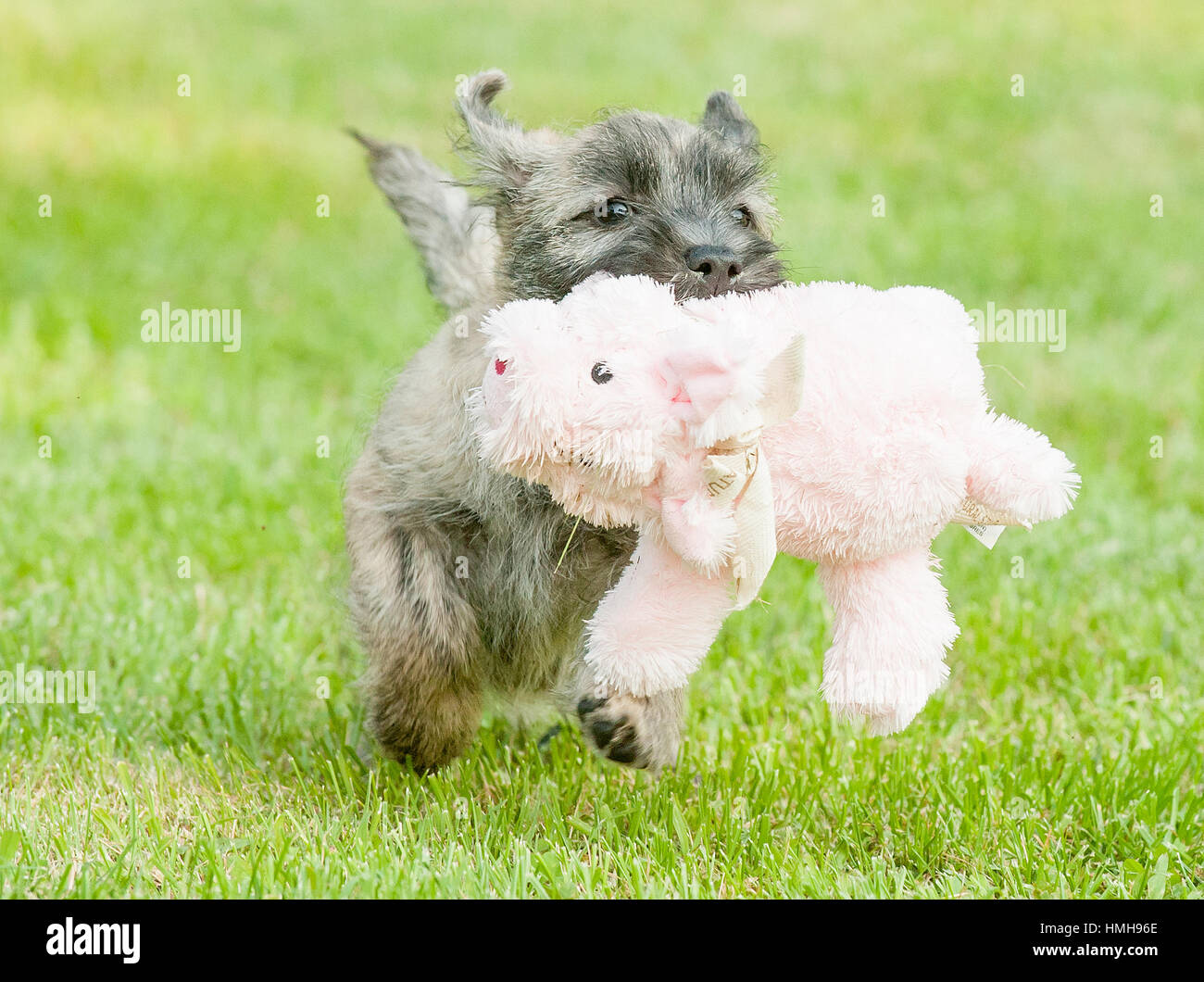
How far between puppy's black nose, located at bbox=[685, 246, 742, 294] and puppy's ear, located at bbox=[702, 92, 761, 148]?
2.74 ft

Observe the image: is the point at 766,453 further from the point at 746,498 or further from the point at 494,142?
the point at 494,142

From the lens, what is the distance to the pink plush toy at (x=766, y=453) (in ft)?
8.57

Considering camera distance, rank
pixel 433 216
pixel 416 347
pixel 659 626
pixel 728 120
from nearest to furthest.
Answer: pixel 659 626 < pixel 728 120 < pixel 433 216 < pixel 416 347

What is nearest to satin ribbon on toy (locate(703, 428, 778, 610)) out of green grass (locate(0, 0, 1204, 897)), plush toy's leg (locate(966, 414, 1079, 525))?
plush toy's leg (locate(966, 414, 1079, 525))

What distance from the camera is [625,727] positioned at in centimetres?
303

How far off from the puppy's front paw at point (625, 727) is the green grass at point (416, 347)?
25cm

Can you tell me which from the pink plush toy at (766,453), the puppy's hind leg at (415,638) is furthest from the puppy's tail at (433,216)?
the pink plush toy at (766,453)

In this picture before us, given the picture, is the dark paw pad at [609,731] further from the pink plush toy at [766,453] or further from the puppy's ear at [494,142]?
the puppy's ear at [494,142]

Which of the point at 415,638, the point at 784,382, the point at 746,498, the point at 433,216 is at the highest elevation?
the point at 433,216

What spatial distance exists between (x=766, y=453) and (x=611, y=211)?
2.77 ft

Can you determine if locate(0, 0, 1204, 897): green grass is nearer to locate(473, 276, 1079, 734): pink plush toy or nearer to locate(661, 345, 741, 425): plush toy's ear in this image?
locate(473, 276, 1079, 734): pink plush toy

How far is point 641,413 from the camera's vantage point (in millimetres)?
2621

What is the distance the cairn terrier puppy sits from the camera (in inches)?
130

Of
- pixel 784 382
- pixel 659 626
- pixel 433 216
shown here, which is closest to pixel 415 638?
pixel 659 626
